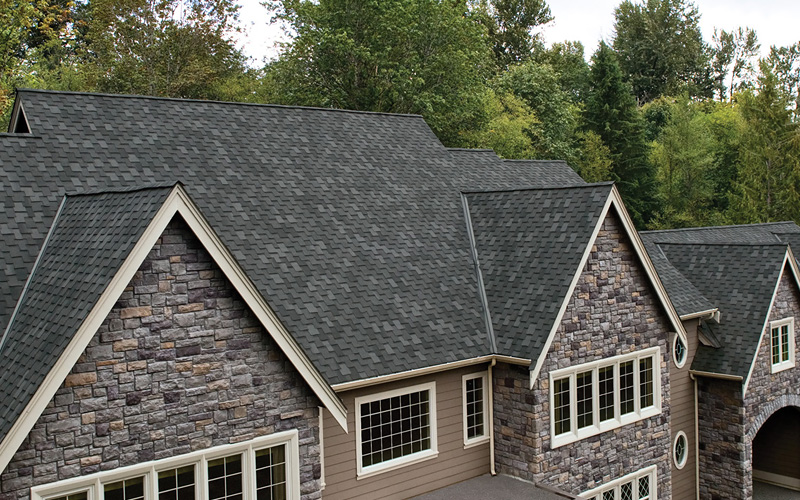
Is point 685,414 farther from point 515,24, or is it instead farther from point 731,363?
point 515,24

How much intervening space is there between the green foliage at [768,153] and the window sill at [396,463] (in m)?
37.6

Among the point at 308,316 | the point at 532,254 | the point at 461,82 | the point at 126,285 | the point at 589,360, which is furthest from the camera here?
the point at 461,82

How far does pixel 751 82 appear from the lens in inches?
2790

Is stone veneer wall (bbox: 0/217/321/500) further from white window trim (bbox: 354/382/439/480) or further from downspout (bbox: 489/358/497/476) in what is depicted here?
downspout (bbox: 489/358/497/476)

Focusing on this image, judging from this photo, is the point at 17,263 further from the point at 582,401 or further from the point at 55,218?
the point at 582,401

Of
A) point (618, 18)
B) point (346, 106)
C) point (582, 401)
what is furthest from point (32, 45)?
point (618, 18)

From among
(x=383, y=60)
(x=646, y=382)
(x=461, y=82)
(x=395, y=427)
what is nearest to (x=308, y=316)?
(x=395, y=427)

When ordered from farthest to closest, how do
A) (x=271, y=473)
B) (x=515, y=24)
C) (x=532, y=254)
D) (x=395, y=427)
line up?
(x=515, y=24) < (x=532, y=254) < (x=395, y=427) < (x=271, y=473)

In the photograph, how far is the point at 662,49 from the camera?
71.3 metres

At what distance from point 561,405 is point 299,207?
6.25 m

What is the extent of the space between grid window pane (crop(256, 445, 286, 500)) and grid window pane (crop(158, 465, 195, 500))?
909mm

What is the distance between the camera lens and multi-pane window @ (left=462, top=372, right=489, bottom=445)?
13.2 m

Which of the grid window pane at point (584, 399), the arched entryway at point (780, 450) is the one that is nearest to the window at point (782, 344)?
the arched entryway at point (780, 450)

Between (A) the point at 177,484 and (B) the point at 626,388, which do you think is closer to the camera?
(A) the point at 177,484
